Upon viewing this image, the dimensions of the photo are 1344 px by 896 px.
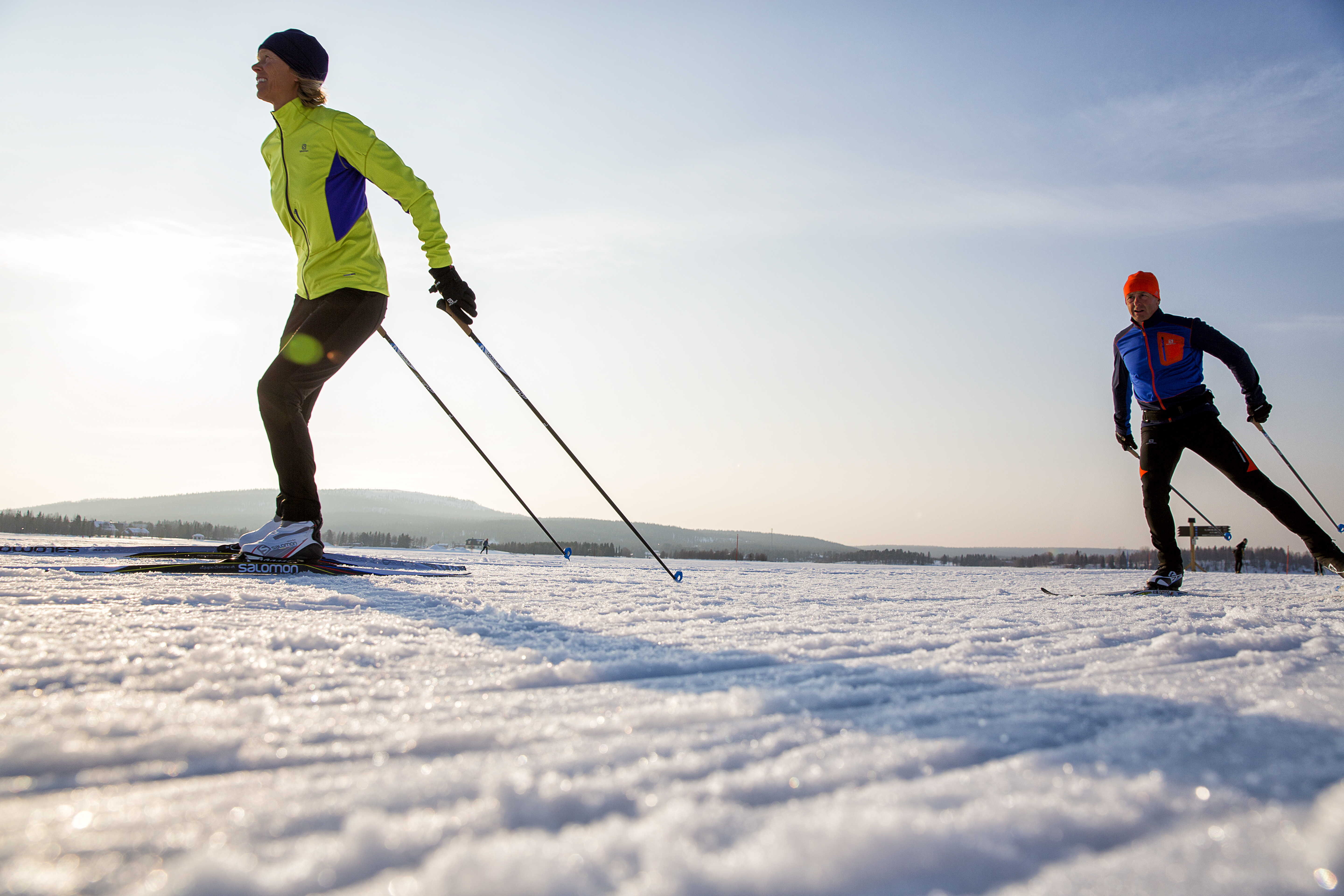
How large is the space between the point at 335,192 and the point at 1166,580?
479cm

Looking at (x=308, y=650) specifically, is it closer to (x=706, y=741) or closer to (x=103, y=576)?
(x=706, y=741)

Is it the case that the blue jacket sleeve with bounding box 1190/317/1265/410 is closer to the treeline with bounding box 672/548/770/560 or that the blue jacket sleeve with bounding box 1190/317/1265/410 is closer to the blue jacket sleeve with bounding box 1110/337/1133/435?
the blue jacket sleeve with bounding box 1110/337/1133/435

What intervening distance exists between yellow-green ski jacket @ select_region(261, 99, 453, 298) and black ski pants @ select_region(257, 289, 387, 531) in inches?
4.3

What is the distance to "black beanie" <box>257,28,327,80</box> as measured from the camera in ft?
9.84

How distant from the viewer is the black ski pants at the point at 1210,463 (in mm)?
3586

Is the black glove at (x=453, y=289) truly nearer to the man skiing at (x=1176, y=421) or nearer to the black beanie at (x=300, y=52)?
the black beanie at (x=300, y=52)

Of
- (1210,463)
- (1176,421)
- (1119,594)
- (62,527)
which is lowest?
(62,527)

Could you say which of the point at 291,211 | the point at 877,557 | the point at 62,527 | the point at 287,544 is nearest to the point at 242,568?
the point at 287,544

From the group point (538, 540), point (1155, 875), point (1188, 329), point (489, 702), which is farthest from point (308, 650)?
→ point (538, 540)

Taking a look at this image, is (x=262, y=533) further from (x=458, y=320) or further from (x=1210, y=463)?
(x=1210, y=463)

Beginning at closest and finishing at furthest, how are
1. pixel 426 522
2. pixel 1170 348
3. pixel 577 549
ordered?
pixel 1170 348
pixel 577 549
pixel 426 522

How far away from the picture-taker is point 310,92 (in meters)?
3.08

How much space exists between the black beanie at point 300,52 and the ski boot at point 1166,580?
5.04 meters

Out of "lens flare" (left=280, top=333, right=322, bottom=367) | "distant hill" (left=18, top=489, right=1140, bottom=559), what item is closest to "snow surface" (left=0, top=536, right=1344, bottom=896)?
"lens flare" (left=280, top=333, right=322, bottom=367)
